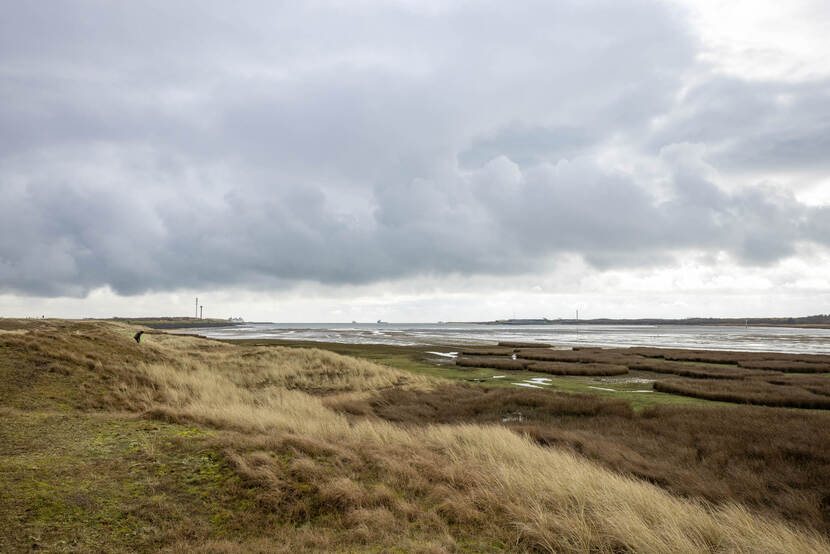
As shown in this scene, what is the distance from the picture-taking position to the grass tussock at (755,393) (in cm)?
2062

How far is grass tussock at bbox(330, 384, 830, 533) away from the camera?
9227mm

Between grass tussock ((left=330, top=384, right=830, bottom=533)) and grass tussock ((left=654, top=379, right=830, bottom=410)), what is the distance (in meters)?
5.22

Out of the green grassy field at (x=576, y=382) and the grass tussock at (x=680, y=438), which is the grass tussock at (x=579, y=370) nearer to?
the green grassy field at (x=576, y=382)

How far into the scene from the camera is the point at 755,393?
22641mm

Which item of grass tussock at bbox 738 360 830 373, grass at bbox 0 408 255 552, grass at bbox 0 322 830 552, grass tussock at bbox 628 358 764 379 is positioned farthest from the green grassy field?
grass at bbox 0 408 255 552

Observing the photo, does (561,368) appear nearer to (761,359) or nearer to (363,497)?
(761,359)

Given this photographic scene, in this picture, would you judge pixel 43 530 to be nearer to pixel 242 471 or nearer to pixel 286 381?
pixel 242 471

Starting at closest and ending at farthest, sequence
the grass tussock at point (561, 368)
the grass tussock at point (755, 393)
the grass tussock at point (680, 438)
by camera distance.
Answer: the grass tussock at point (680, 438) → the grass tussock at point (755, 393) → the grass tussock at point (561, 368)

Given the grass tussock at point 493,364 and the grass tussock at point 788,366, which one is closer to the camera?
the grass tussock at point 788,366

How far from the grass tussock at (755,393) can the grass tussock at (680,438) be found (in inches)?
205

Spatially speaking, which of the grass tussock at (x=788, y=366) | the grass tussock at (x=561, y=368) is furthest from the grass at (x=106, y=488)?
the grass tussock at (x=788, y=366)

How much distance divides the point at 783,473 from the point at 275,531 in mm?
12107

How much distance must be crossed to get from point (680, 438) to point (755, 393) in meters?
13.3

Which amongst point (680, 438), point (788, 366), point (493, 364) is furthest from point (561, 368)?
point (680, 438)
